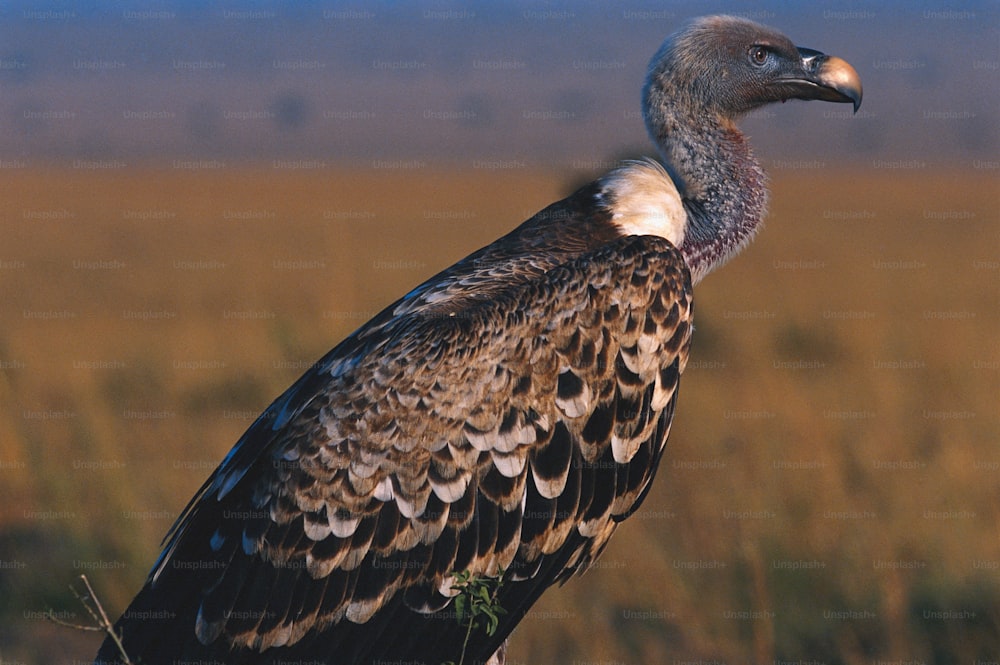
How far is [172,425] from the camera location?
36.6 ft

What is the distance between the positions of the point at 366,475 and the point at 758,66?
289 centimetres

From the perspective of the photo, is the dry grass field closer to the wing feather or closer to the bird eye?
the bird eye

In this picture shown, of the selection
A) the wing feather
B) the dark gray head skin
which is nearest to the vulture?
the wing feather

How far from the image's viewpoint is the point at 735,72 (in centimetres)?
619

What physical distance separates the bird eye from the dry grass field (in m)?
1.42

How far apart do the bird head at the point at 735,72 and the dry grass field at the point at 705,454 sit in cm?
135

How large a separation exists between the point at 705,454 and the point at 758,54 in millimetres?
4374

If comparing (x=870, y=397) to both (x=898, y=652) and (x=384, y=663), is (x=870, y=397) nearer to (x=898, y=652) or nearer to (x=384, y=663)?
(x=898, y=652)

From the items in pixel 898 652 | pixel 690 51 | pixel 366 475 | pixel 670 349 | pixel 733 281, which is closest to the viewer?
pixel 366 475

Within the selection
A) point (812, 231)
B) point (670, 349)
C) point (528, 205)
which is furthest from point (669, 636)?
point (528, 205)

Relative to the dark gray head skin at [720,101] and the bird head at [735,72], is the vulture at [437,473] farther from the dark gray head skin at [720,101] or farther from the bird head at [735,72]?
the bird head at [735,72]

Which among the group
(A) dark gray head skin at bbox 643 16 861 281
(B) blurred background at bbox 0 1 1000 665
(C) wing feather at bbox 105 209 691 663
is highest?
(A) dark gray head skin at bbox 643 16 861 281

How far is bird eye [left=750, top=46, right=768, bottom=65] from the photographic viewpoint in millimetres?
6301

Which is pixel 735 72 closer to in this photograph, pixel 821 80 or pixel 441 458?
pixel 821 80
